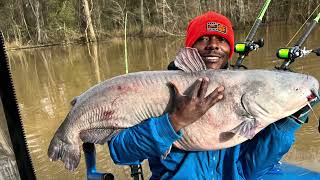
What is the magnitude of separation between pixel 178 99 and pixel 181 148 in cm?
35

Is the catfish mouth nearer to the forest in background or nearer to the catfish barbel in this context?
the catfish barbel

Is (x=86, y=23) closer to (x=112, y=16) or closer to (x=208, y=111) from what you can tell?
(x=112, y=16)

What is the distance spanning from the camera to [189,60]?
2268 millimetres

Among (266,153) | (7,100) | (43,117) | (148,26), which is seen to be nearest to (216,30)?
(266,153)

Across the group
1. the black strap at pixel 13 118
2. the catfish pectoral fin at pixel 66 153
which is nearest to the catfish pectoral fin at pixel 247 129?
the catfish pectoral fin at pixel 66 153

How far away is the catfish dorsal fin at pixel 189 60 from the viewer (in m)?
2.26

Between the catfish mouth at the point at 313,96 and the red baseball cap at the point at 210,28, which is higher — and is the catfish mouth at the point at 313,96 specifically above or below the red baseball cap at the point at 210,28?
below

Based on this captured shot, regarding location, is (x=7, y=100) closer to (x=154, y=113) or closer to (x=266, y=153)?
(x=154, y=113)

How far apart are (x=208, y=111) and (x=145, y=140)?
0.40 meters

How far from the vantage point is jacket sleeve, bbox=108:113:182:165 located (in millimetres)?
2260

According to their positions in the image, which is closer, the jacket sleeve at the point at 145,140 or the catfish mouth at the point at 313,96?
the catfish mouth at the point at 313,96

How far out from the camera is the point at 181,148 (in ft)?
7.98

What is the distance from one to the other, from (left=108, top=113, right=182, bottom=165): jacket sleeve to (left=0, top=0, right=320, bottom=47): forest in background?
2249 cm

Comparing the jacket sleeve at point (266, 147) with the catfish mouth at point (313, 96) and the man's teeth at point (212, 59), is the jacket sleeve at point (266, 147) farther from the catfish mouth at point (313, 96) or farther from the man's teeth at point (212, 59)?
the man's teeth at point (212, 59)
